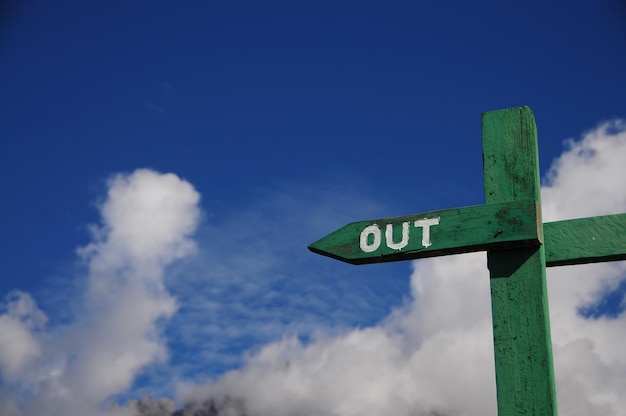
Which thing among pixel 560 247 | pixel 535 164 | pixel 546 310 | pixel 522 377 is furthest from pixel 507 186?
pixel 522 377

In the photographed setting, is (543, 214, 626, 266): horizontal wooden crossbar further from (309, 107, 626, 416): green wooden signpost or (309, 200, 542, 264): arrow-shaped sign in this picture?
(309, 200, 542, 264): arrow-shaped sign

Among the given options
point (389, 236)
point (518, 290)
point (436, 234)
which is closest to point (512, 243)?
point (518, 290)

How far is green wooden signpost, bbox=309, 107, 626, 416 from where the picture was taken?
3641 mm

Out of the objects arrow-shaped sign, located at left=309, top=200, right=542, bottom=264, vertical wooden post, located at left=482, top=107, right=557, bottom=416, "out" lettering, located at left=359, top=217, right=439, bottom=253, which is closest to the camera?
vertical wooden post, located at left=482, top=107, right=557, bottom=416

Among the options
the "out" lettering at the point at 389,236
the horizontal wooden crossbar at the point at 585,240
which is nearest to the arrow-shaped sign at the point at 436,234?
the "out" lettering at the point at 389,236

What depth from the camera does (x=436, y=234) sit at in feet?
13.0

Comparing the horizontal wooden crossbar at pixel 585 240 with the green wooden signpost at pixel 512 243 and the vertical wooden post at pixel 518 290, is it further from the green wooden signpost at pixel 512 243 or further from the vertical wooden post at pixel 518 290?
the vertical wooden post at pixel 518 290

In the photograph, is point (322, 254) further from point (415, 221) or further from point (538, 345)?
point (538, 345)

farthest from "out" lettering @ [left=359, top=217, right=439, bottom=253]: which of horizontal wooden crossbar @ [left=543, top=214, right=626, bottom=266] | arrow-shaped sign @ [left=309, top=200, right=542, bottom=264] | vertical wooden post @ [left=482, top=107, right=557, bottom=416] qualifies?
horizontal wooden crossbar @ [left=543, top=214, right=626, bottom=266]

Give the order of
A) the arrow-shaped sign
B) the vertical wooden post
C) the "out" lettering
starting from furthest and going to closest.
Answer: the "out" lettering, the arrow-shaped sign, the vertical wooden post

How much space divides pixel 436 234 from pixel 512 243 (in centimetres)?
42

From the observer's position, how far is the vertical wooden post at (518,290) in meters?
3.61

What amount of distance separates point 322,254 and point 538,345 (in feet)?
4.33

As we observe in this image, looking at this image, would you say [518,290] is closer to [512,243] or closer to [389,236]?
[512,243]
